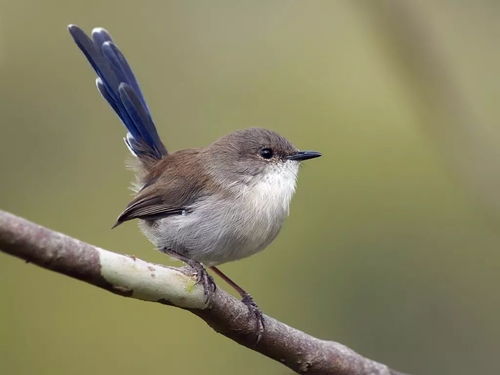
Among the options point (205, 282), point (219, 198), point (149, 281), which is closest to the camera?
point (149, 281)

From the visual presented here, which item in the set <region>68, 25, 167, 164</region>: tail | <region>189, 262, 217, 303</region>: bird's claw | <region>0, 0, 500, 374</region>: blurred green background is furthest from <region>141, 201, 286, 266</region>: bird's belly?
<region>0, 0, 500, 374</region>: blurred green background

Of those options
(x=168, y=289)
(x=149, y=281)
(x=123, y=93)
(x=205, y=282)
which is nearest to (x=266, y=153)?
(x=123, y=93)

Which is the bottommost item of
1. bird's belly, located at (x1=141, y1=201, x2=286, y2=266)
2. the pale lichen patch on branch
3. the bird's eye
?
the pale lichen patch on branch

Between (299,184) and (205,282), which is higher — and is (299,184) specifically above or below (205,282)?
above

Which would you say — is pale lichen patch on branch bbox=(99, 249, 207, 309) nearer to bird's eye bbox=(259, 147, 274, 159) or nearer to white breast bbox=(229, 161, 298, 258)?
white breast bbox=(229, 161, 298, 258)

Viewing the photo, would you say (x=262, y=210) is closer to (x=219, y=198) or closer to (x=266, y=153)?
(x=219, y=198)

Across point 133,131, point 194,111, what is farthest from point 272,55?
point 133,131

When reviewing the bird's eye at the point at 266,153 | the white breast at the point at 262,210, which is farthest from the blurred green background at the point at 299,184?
the white breast at the point at 262,210
